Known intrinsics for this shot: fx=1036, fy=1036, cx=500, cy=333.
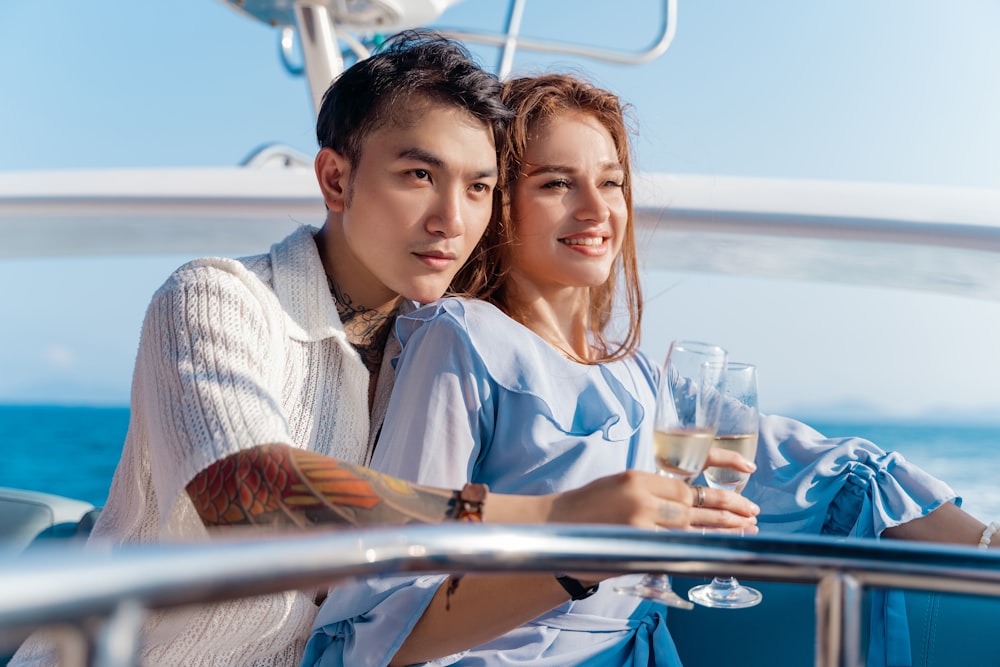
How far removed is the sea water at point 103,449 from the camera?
571 inches

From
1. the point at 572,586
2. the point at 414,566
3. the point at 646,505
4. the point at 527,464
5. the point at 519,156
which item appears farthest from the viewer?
the point at 519,156

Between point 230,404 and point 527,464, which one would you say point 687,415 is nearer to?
point 527,464

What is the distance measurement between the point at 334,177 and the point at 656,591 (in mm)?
966

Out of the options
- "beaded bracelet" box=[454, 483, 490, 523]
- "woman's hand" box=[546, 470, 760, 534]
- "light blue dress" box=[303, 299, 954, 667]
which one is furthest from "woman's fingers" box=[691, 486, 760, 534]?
"light blue dress" box=[303, 299, 954, 667]

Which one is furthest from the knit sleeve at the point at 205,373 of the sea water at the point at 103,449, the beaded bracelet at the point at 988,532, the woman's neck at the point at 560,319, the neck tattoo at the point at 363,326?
the sea water at the point at 103,449

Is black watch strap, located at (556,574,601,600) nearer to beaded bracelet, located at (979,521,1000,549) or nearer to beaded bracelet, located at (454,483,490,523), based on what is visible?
beaded bracelet, located at (454,483,490,523)

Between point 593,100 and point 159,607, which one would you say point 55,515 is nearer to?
point 593,100

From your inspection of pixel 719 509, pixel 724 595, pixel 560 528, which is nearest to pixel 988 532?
pixel 724 595

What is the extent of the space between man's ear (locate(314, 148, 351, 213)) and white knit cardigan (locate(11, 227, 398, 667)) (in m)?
0.09

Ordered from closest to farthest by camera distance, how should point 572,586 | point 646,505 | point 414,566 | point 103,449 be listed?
point 414,566 → point 646,505 → point 572,586 → point 103,449

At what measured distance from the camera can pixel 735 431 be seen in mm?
1305

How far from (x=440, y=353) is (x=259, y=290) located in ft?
0.98

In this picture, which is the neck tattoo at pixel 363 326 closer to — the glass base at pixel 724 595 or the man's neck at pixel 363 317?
the man's neck at pixel 363 317

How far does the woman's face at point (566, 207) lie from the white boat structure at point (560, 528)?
0.42 metres
